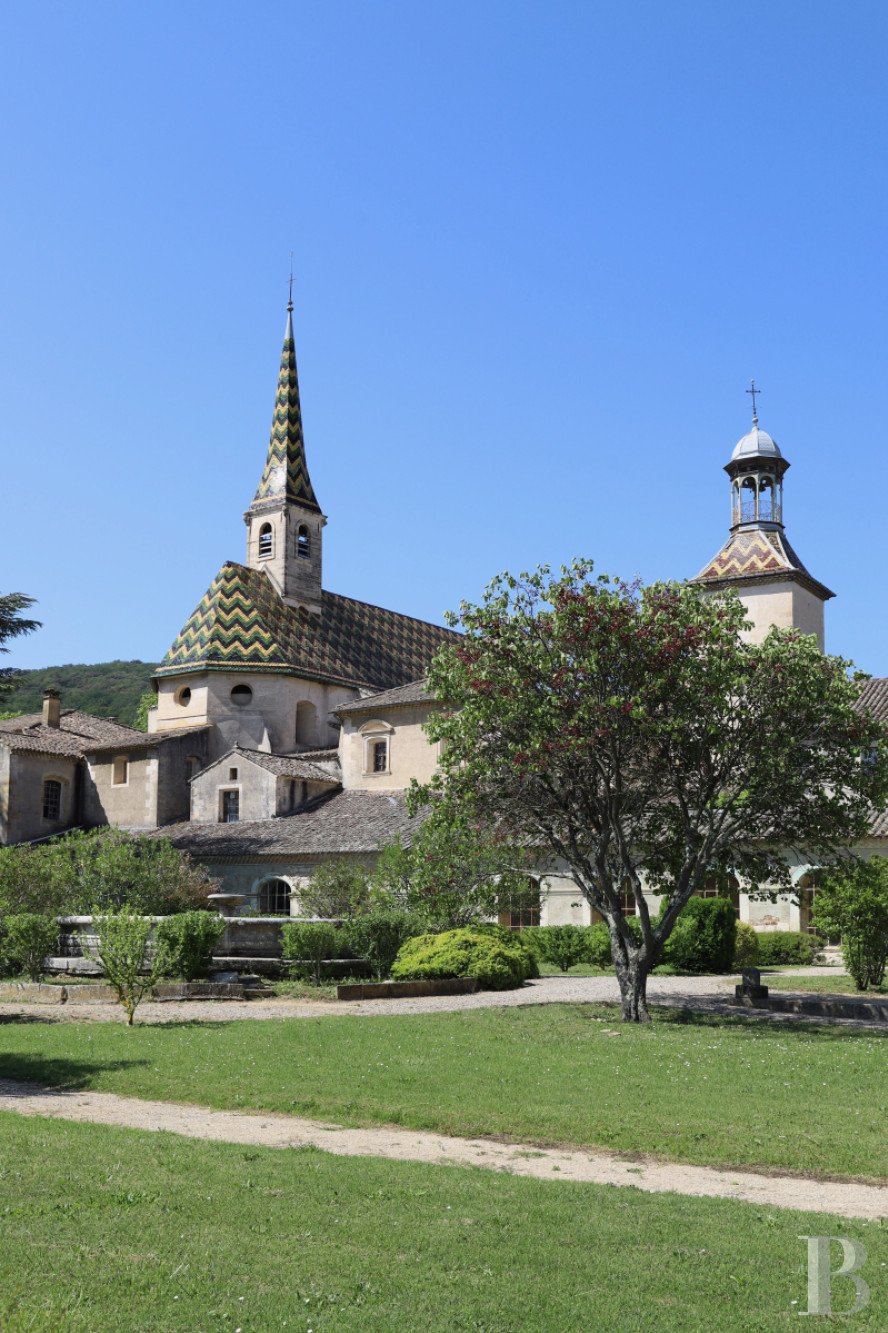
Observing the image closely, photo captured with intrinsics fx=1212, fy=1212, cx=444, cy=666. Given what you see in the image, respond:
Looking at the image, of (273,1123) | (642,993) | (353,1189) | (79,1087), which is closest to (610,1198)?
(353,1189)

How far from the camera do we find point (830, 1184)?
9.04m

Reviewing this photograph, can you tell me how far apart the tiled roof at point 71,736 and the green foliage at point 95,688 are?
3764 centimetres

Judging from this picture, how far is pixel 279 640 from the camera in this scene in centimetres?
5241

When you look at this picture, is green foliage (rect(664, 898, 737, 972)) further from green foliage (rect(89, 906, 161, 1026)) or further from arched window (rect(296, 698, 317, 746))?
arched window (rect(296, 698, 317, 746))

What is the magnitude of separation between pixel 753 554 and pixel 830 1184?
1639 inches

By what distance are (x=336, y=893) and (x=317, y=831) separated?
40.5 feet

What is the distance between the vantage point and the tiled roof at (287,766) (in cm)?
4572

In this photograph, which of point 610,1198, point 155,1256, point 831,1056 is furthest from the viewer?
point 831,1056

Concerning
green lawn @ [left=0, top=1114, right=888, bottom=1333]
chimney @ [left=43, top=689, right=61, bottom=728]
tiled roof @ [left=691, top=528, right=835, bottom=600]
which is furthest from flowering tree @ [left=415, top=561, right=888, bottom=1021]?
chimney @ [left=43, top=689, right=61, bottom=728]

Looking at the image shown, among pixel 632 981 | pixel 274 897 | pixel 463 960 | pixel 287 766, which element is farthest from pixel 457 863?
pixel 287 766

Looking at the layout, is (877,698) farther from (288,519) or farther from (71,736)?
(71,736)

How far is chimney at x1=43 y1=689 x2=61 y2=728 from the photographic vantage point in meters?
54.5

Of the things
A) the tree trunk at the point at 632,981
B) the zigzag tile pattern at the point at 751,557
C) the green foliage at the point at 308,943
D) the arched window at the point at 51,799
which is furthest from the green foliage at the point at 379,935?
the arched window at the point at 51,799

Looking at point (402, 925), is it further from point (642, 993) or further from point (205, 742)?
point (205, 742)
